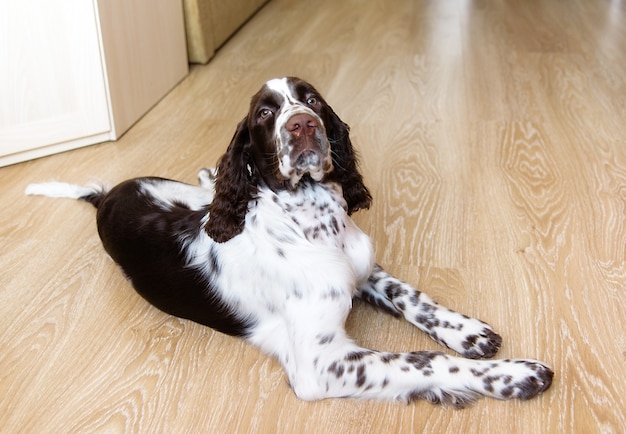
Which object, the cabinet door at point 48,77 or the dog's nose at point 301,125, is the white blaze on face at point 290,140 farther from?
the cabinet door at point 48,77

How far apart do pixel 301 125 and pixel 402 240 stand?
0.88 metres

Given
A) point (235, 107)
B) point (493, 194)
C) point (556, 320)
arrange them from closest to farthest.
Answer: point (556, 320), point (493, 194), point (235, 107)

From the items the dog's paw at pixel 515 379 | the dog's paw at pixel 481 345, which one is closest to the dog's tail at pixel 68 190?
the dog's paw at pixel 481 345

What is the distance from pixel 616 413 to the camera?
5.79 feet

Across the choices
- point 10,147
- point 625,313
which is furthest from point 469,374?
point 10,147

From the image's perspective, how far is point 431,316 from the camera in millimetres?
2074

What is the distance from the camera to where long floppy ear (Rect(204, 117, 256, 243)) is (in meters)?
1.93

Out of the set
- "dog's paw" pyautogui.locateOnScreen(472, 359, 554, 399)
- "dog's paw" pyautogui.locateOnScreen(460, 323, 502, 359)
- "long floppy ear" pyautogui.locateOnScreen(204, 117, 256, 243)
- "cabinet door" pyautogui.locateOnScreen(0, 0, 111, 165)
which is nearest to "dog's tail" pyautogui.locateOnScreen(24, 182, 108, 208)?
"cabinet door" pyautogui.locateOnScreen(0, 0, 111, 165)

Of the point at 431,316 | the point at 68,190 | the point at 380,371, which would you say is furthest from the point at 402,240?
the point at 68,190

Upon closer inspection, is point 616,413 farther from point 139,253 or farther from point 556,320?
point 139,253

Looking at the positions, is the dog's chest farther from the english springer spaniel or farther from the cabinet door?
the cabinet door

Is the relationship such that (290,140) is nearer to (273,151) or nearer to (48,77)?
(273,151)

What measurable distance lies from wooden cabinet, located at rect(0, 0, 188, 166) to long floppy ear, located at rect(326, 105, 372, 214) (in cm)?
158

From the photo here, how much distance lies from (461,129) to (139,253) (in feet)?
5.95
